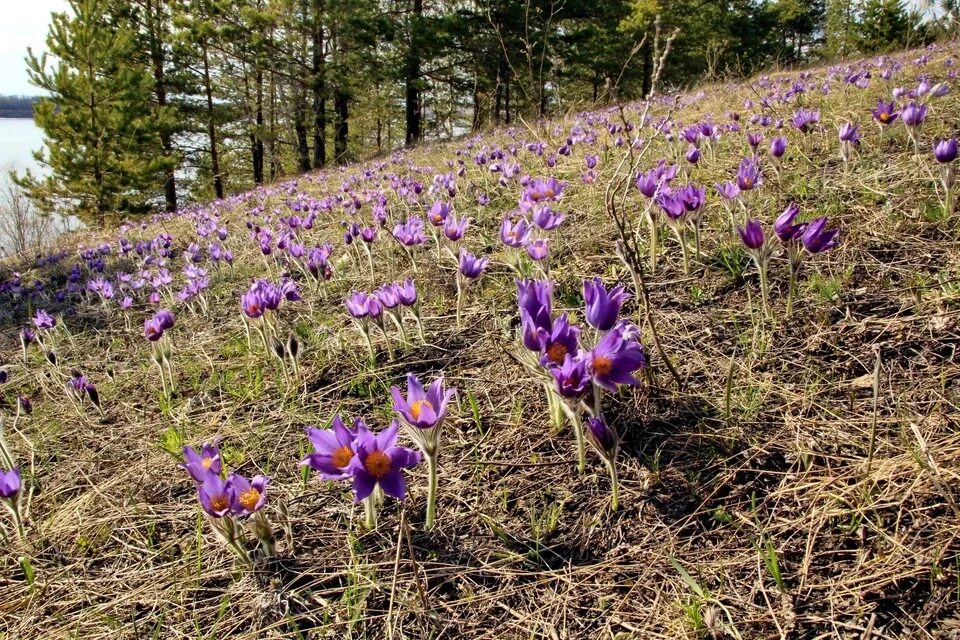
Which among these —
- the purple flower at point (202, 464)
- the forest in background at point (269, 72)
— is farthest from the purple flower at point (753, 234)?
the forest in background at point (269, 72)

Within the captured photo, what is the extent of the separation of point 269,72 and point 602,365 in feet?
70.9

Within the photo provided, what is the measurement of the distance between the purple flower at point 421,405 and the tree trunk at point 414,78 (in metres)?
16.1

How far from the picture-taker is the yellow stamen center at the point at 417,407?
134 cm

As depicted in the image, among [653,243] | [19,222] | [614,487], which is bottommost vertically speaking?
[19,222]

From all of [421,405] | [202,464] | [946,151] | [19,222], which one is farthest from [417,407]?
[19,222]

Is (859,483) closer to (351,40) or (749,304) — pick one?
(749,304)

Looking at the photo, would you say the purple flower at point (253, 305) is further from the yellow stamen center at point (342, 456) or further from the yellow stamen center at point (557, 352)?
the yellow stamen center at point (557, 352)

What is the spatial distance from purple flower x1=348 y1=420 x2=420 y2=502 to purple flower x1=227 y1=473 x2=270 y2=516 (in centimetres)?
31

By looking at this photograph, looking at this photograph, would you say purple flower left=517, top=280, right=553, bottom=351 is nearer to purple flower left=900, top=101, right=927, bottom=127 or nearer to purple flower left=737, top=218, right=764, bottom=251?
purple flower left=737, top=218, right=764, bottom=251

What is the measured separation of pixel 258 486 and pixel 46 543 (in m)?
0.88

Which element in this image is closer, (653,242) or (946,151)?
(946,151)

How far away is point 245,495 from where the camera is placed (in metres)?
1.48

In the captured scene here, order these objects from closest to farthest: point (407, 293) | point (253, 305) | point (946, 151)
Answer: point (946, 151), point (407, 293), point (253, 305)

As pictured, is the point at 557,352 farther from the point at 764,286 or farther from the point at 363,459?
the point at 764,286
